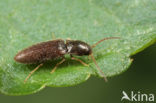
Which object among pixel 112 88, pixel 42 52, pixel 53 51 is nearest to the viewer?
pixel 42 52

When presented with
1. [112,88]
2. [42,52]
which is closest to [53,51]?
[42,52]

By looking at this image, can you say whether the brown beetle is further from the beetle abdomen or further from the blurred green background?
the blurred green background

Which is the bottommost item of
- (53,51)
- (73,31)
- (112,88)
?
(112,88)

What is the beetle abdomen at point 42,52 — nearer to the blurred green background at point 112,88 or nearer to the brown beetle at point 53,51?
the brown beetle at point 53,51

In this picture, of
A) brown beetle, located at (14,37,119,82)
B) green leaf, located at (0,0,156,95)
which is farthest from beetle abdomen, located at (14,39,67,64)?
green leaf, located at (0,0,156,95)

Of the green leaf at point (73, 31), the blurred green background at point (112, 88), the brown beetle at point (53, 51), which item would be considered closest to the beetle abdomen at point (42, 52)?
the brown beetle at point (53, 51)

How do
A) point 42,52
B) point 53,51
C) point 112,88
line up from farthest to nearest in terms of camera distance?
point 112,88, point 53,51, point 42,52

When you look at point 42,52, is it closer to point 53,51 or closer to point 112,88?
point 53,51

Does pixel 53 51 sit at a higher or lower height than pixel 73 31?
lower
